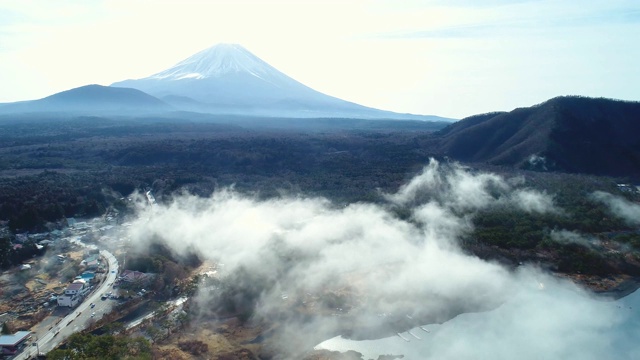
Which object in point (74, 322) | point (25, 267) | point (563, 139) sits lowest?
point (74, 322)

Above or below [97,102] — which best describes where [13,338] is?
below

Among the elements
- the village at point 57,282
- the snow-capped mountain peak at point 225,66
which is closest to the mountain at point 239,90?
the snow-capped mountain peak at point 225,66

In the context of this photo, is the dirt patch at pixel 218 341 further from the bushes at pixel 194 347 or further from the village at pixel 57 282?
the village at pixel 57 282

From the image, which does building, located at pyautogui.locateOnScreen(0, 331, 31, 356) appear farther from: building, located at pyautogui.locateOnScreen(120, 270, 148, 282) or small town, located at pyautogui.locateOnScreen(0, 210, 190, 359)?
building, located at pyautogui.locateOnScreen(120, 270, 148, 282)

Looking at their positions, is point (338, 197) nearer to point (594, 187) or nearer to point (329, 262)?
point (329, 262)

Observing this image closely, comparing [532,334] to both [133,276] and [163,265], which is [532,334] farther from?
[133,276]

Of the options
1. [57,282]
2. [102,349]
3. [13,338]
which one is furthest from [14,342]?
[57,282]

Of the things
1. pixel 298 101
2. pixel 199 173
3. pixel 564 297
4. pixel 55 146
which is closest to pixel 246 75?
pixel 298 101
